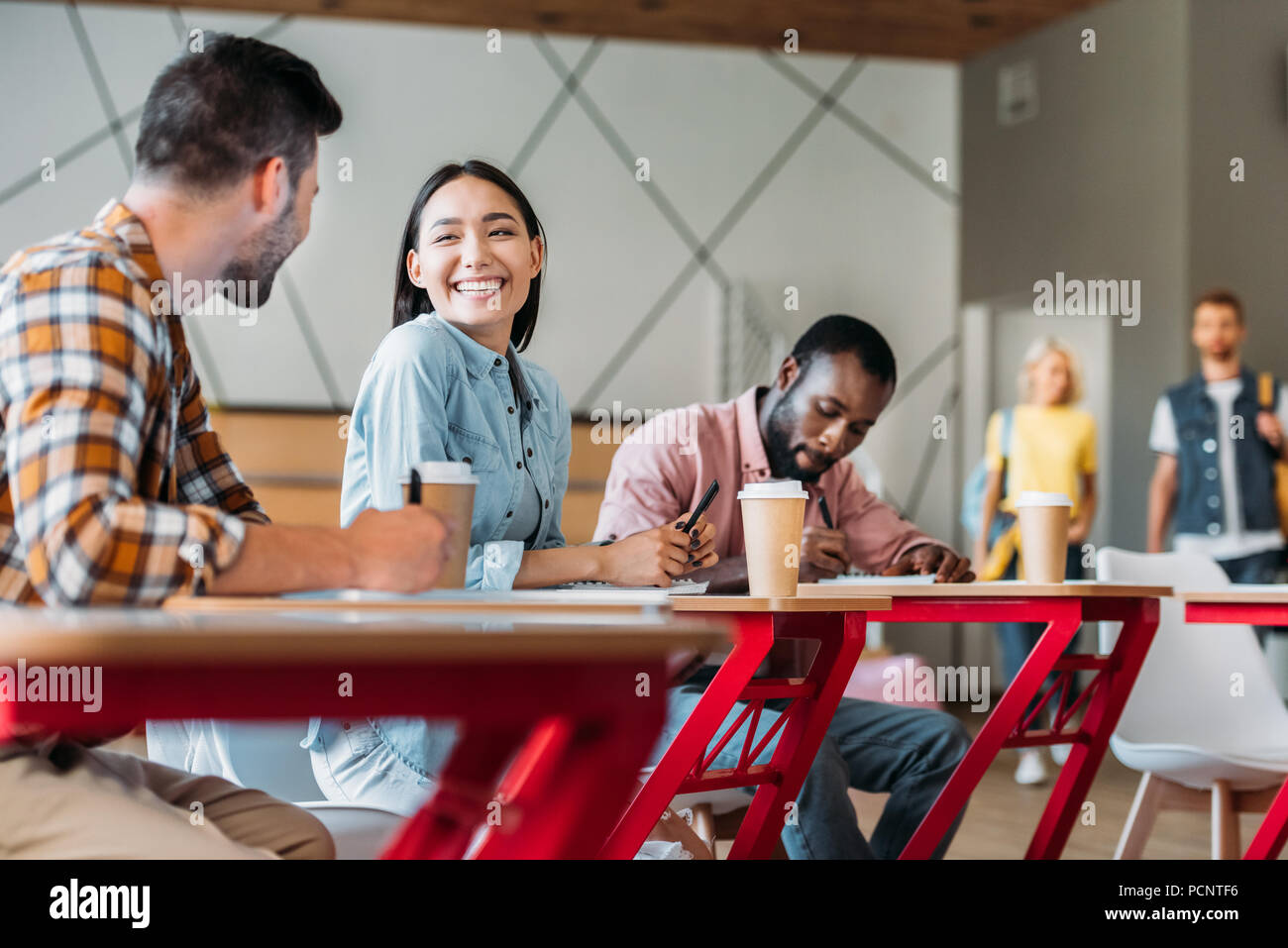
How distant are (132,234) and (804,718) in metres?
0.99

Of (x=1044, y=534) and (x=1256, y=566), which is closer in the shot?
(x=1044, y=534)

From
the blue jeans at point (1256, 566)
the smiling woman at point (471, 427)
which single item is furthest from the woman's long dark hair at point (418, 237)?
the blue jeans at point (1256, 566)

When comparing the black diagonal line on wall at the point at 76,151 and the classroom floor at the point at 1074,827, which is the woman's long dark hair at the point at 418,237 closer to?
the classroom floor at the point at 1074,827

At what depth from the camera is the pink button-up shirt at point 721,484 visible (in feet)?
6.89

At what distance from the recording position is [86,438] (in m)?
0.97

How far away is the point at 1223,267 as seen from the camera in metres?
4.82

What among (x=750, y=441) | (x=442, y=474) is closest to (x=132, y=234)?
(x=442, y=474)

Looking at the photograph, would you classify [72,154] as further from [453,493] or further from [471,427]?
[453,493]

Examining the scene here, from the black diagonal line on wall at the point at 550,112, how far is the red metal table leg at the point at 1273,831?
4.07 meters

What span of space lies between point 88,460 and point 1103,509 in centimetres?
480

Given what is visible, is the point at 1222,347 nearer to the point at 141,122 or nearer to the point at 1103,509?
the point at 1103,509

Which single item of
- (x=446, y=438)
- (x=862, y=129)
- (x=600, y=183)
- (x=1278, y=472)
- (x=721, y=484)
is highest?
(x=862, y=129)
